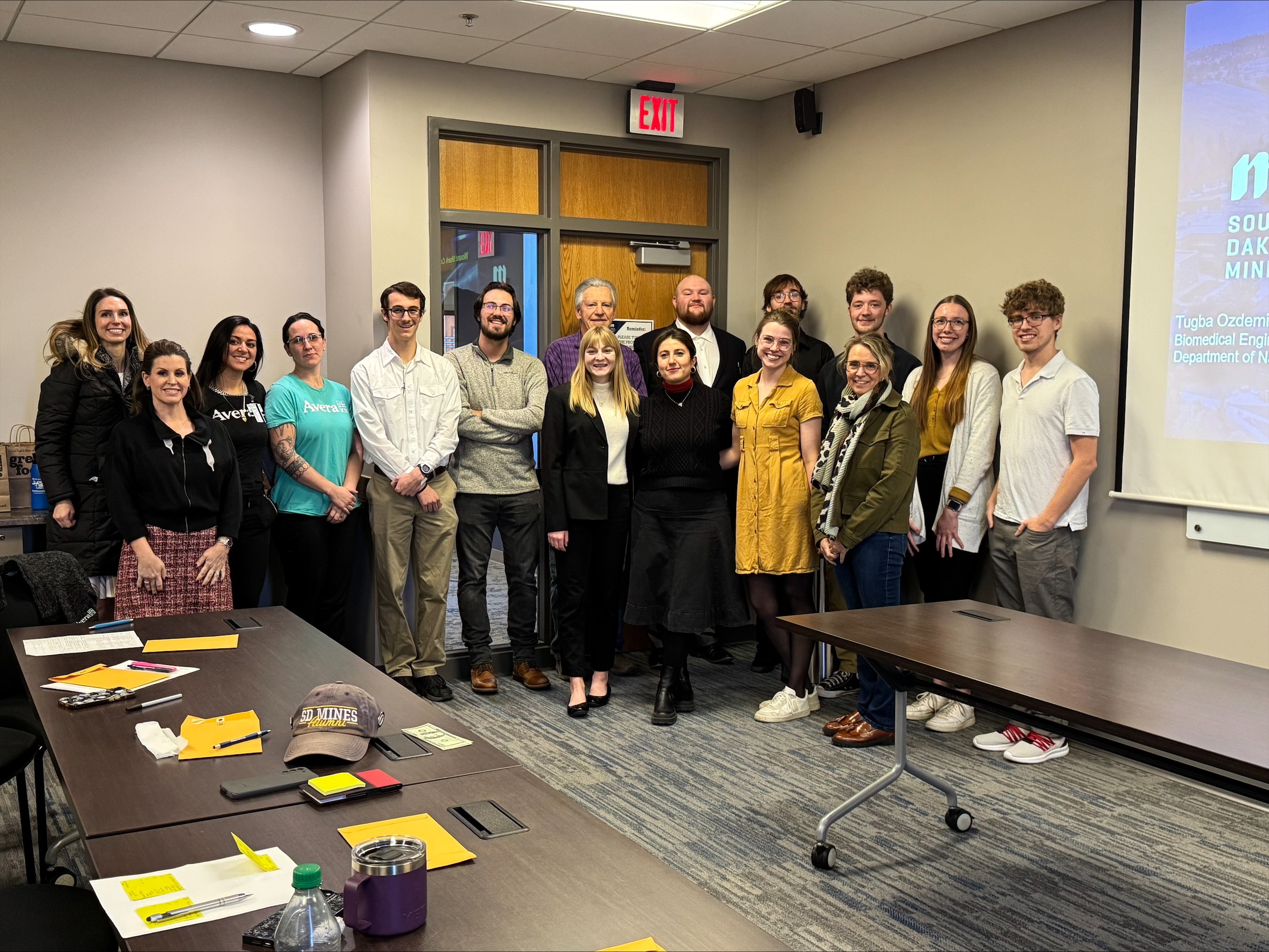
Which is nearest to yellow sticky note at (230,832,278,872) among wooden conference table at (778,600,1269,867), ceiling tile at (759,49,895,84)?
wooden conference table at (778,600,1269,867)

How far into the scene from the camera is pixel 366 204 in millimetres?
4934

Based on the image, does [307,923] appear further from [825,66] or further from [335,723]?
[825,66]

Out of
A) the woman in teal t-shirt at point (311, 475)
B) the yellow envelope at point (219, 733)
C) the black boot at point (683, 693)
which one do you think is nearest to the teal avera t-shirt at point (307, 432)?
the woman in teal t-shirt at point (311, 475)

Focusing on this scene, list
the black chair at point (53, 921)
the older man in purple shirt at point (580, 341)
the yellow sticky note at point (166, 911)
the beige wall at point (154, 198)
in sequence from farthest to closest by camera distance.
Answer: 1. the older man in purple shirt at point (580, 341)
2. the beige wall at point (154, 198)
3. the black chair at point (53, 921)
4. the yellow sticky note at point (166, 911)

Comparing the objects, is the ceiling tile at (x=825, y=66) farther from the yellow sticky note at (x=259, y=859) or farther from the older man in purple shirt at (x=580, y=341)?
the yellow sticky note at (x=259, y=859)

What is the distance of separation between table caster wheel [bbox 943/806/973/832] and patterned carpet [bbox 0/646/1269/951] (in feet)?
0.09

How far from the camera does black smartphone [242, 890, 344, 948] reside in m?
1.38

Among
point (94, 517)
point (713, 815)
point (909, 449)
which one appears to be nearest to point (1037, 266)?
point (909, 449)

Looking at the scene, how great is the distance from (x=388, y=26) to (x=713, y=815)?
3.25m

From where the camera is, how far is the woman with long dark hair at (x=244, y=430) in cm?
425

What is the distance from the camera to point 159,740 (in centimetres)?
208

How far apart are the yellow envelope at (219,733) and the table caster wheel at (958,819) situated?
213 cm

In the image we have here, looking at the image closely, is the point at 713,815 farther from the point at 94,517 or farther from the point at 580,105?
the point at 580,105

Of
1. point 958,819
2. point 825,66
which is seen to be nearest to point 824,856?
point 958,819
